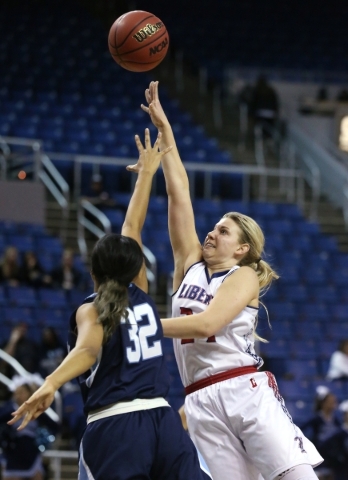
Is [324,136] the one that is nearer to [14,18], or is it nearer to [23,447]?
[14,18]

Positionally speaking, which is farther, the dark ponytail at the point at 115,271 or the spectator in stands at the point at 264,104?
the spectator in stands at the point at 264,104

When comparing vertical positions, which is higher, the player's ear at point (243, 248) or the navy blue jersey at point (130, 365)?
the player's ear at point (243, 248)

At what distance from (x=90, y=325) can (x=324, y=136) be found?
1694 cm

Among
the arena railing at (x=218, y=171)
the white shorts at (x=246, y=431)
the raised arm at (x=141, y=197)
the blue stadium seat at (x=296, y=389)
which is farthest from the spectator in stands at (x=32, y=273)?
the white shorts at (x=246, y=431)

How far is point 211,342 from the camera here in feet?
15.2

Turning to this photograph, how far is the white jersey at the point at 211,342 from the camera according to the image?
4.65 metres

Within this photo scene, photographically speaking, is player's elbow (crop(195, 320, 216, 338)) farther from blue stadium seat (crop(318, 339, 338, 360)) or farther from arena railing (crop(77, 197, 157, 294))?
blue stadium seat (crop(318, 339, 338, 360))

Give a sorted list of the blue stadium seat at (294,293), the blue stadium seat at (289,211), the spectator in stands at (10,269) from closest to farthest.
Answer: the spectator in stands at (10,269) < the blue stadium seat at (294,293) < the blue stadium seat at (289,211)

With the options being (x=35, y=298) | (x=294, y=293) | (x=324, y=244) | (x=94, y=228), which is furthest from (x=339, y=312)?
(x=35, y=298)

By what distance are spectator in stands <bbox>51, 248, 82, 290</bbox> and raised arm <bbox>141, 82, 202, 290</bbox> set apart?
287 inches

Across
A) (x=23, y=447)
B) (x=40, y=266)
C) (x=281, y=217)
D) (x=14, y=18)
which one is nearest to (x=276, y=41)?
(x=14, y=18)

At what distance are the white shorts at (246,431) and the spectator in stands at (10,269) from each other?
24.7 ft

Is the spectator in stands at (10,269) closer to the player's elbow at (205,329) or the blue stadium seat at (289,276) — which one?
the blue stadium seat at (289,276)

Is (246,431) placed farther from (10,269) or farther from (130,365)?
(10,269)
